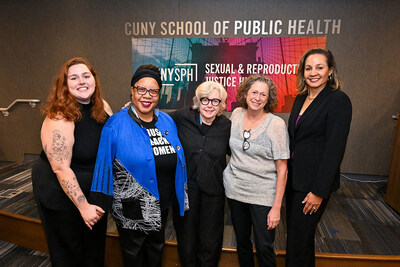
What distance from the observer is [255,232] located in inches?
61.4

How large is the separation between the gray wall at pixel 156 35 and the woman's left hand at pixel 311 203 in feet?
8.31

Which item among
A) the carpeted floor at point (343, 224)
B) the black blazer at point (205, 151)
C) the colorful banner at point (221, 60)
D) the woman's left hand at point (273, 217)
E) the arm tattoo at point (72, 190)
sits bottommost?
the carpeted floor at point (343, 224)

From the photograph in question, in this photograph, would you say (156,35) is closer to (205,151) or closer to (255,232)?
(205,151)

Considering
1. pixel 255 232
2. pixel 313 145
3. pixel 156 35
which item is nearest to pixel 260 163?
pixel 313 145

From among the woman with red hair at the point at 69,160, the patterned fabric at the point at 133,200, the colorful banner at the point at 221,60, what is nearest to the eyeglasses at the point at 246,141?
the patterned fabric at the point at 133,200

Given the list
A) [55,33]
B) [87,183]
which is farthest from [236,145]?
[55,33]

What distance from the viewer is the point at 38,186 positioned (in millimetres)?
1449

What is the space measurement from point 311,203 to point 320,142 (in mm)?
349

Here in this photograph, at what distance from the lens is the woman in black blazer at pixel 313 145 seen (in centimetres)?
133

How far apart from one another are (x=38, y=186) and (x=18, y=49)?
11.5ft

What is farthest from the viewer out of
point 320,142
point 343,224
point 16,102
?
point 16,102

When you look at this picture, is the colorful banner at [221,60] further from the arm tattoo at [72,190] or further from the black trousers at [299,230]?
the arm tattoo at [72,190]

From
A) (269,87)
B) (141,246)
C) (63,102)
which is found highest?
(269,87)

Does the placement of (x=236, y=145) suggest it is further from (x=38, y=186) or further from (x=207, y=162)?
(x=38, y=186)
